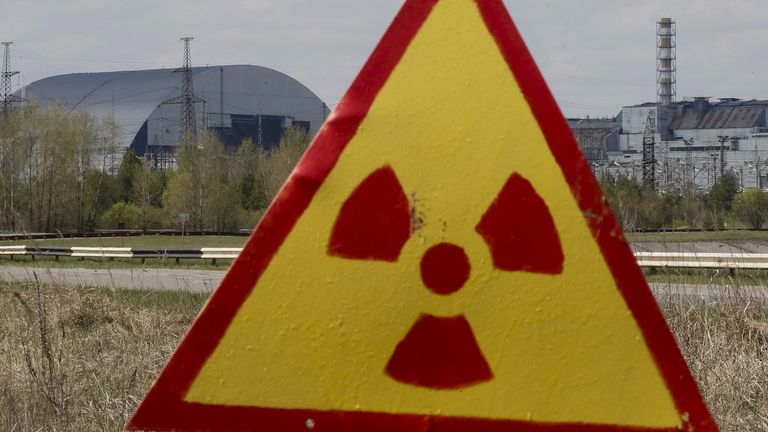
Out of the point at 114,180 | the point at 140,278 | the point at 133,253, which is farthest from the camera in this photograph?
the point at 114,180

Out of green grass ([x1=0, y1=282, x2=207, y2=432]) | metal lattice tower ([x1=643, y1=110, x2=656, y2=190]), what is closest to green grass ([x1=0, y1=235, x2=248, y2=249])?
green grass ([x1=0, y1=282, x2=207, y2=432])

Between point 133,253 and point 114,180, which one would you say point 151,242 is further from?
point 114,180

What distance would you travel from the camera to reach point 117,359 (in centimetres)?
732

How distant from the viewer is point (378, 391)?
2.33 m

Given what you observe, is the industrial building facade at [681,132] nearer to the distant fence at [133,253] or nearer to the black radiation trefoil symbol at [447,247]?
the distant fence at [133,253]

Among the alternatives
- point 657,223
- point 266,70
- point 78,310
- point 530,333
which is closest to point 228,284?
point 530,333

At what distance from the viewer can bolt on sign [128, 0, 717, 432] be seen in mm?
2281

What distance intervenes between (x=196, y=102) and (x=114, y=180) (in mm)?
18980

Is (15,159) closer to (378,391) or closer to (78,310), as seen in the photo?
(78,310)

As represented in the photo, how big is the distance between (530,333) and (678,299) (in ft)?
20.0

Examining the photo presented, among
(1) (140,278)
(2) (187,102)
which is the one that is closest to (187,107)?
(2) (187,102)

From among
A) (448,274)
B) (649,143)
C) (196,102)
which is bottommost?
(448,274)

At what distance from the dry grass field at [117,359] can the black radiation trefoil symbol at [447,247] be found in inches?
111

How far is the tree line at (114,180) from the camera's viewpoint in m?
53.9
